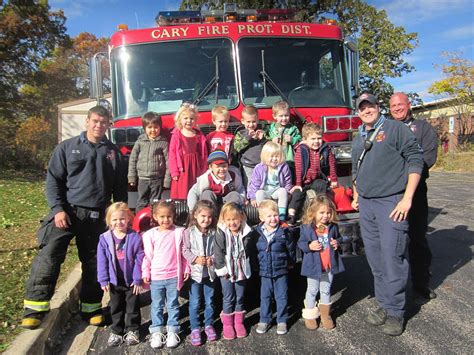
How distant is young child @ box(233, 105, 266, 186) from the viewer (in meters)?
4.20

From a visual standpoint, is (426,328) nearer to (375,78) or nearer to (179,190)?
(179,190)

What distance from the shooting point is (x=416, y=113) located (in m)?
30.6

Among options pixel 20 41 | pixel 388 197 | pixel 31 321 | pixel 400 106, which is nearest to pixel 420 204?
pixel 388 197

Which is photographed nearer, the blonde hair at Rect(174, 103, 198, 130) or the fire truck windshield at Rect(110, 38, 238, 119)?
the blonde hair at Rect(174, 103, 198, 130)

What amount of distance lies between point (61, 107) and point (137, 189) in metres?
19.1

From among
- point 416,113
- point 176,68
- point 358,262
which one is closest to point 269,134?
point 176,68

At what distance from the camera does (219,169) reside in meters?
3.74

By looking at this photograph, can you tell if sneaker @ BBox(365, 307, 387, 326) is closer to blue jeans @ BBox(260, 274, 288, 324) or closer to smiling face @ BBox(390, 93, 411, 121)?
blue jeans @ BBox(260, 274, 288, 324)

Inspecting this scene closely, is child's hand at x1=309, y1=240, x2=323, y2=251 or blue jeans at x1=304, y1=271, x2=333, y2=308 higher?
child's hand at x1=309, y1=240, x2=323, y2=251

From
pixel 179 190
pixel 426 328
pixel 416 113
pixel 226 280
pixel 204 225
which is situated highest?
pixel 416 113

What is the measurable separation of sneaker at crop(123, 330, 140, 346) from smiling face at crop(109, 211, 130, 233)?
833 mm

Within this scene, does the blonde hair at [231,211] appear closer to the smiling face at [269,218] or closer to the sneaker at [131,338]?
the smiling face at [269,218]

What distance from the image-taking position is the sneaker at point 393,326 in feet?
10.8

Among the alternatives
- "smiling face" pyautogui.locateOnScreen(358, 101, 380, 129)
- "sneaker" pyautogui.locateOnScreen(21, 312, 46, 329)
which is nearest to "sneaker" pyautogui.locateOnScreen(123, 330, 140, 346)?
"sneaker" pyautogui.locateOnScreen(21, 312, 46, 329)
